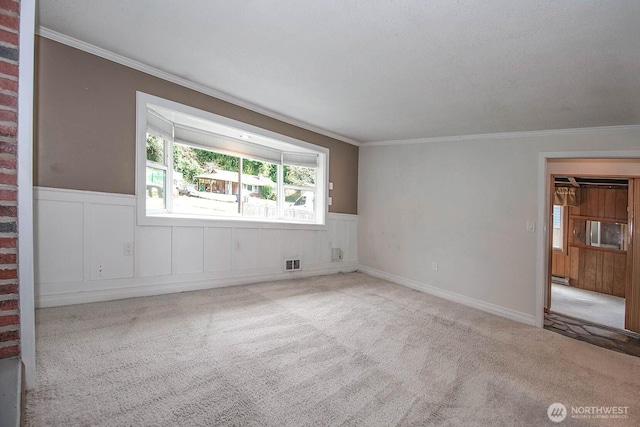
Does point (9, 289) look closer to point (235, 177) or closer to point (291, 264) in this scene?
point (235, 177)

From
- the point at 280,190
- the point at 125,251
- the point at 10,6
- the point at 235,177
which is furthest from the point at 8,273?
the point at 280,190

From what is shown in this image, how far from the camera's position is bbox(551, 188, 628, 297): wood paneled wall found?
17.9 ft

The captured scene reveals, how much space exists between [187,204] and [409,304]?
125 inches

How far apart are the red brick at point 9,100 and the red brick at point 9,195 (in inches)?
15.4

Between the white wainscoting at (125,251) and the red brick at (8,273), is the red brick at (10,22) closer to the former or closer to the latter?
the red brick at (8,273)

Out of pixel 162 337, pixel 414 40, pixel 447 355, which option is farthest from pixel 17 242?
pixel 447 355

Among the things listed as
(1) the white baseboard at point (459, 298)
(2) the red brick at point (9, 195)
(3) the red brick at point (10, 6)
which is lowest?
→ (1) the white baseboard at point (459, 298)

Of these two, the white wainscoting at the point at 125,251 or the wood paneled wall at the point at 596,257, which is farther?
the wood paneled wall at the point at 596,257

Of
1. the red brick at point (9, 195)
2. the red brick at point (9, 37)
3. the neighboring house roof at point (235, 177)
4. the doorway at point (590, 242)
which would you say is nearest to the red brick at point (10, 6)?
the red brick at point (9, 37)

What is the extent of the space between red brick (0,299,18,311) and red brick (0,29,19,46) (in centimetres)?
118

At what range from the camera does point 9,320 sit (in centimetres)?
124

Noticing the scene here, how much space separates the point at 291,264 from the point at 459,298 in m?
2.45

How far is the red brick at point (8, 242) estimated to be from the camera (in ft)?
3.99

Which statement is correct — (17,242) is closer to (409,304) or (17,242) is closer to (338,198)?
(409,304)
